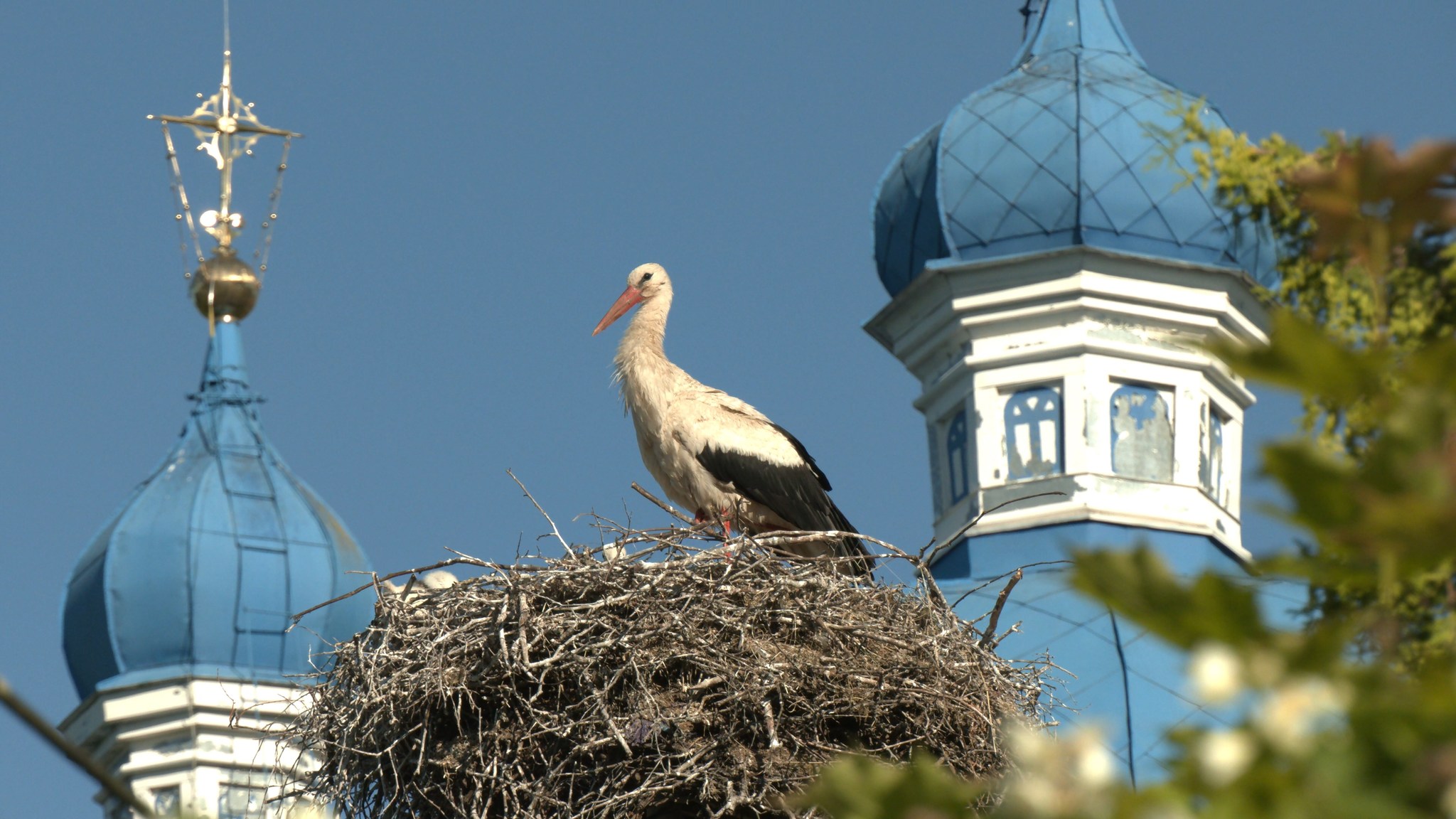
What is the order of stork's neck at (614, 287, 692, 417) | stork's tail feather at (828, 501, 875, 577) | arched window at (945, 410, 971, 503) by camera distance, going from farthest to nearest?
A: 1. arched window at (945, 410, 971, 503)
2. stork's neck at (614, 287, 692, 417)
3. stork's tail feather at (828, 501, 875, 577)

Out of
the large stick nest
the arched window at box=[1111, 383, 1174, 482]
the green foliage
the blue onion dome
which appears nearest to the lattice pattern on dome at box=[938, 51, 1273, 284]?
the blue onion dome

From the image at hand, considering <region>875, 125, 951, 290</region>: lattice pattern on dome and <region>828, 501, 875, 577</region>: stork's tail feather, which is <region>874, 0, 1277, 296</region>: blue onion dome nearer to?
<region>875, 125, 951, 290</region>: lattice pattern on dome

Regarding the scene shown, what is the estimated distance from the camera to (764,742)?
7.79m

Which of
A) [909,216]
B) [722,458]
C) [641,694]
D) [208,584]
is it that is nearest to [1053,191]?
[909,216]

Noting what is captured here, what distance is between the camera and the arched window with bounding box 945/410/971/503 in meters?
19.7

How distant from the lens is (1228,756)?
2.45 m

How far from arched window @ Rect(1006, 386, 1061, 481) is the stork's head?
7.93 metres

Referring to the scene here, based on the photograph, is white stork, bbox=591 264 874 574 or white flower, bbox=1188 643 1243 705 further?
white stork, bbox=591 264 874 574

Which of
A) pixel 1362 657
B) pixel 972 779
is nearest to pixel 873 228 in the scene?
pixel 972 779

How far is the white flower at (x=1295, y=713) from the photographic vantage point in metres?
2.44

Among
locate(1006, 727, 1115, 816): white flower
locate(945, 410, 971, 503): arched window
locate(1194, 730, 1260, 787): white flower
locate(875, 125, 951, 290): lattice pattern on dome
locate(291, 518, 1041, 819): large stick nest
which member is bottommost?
locate(1006, 727, 1115, 816): white flower

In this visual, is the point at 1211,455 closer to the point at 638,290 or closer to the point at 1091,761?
the point at 638,290

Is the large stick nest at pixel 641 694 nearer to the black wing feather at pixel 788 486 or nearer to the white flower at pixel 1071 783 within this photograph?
the black wing feather at pixel 788 486

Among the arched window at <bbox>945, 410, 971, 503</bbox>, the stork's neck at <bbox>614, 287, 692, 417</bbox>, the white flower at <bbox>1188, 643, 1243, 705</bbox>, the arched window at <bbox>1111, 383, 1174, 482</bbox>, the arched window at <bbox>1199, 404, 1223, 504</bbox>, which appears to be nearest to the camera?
the white flower at <bbox>1188, 643, 1243, 705</bbox>
